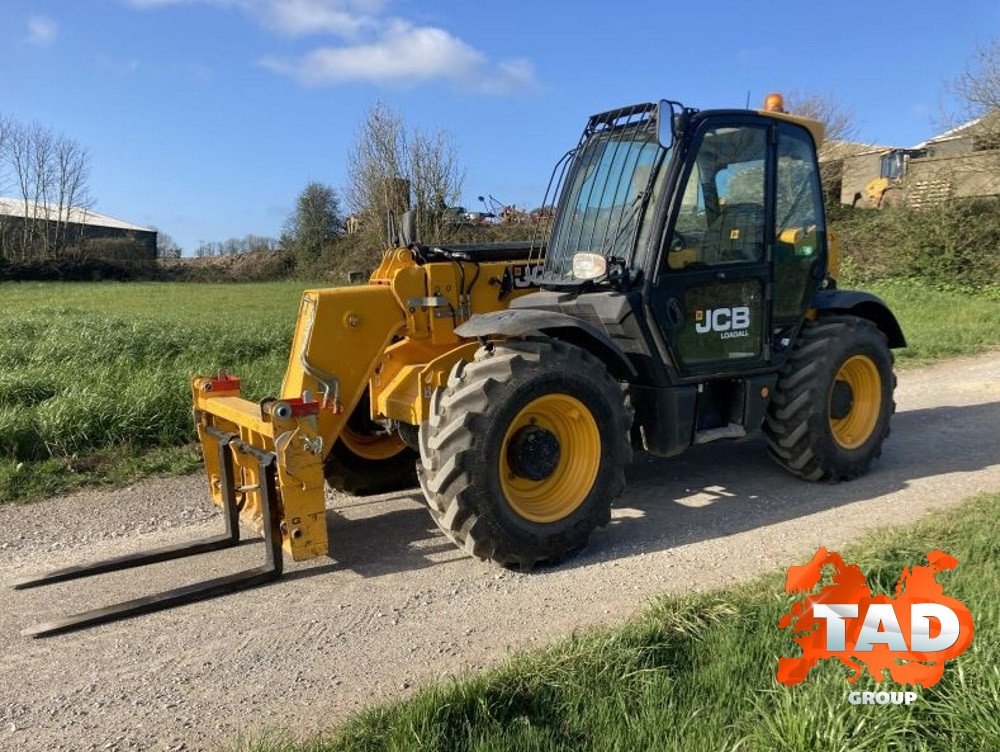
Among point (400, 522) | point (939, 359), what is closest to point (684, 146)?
point (400, 522)

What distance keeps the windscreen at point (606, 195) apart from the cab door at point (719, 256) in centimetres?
27

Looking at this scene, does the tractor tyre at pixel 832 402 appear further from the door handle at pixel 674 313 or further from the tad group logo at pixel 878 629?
the tad group logo at pixel 878 629

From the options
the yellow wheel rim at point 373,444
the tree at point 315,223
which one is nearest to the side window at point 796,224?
the yellow wheel rim at point 373,444

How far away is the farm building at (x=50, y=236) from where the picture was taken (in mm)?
44594

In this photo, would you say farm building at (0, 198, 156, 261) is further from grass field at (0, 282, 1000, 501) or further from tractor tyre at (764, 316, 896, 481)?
tractor tyre at (764, 316, 896, 481)

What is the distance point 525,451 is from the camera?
15.3ft

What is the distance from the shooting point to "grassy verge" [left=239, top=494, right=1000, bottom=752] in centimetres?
261

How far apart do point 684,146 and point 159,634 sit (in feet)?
13.1

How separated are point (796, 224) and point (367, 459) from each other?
11.3 ft

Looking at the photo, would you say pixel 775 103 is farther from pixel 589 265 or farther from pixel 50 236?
pixel 50 236

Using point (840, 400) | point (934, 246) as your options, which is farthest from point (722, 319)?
point (934, 246)

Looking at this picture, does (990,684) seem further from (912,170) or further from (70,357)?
(912,170)

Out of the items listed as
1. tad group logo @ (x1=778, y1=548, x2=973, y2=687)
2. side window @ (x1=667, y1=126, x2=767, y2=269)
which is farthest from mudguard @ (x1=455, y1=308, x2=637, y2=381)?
tad group logo @ (x1=778, y1=548, x2=973, y2=687)

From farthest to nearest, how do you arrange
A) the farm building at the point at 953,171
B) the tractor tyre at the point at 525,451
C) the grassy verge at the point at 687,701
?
the farm building at the point at 953,171 < the tractor tyre at the point at 525,451 < the grassy verge at the point at 687,701
